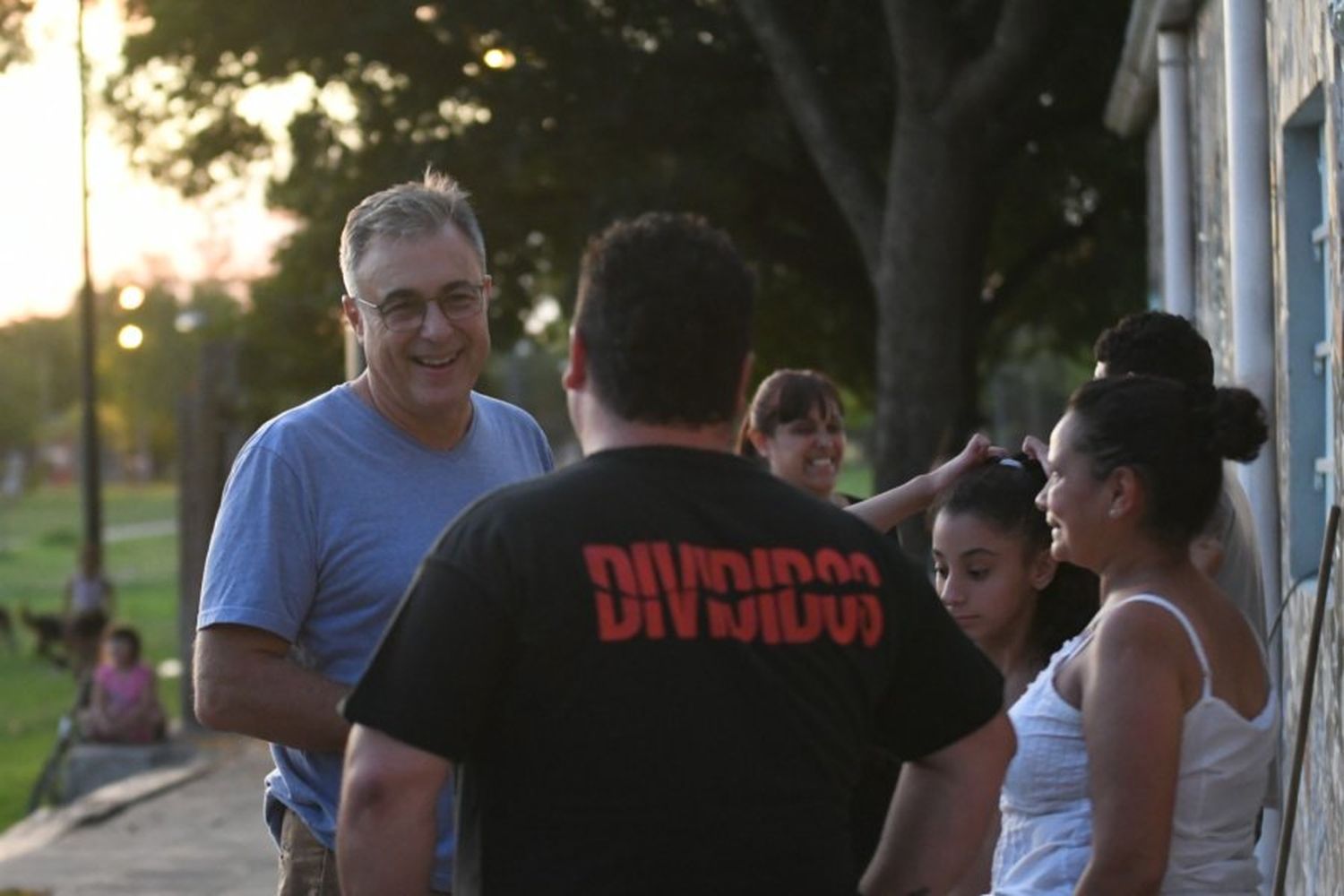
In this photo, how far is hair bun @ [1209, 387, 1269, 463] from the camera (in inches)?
139

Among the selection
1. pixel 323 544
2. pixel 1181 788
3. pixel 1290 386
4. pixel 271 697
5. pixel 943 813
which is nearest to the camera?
pixel 943 813

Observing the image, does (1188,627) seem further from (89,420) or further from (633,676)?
(89,420)

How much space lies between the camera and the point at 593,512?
2.70m

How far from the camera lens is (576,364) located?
281 cm

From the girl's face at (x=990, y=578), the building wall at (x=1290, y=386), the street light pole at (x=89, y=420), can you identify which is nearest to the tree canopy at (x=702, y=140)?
the street light pole at (x=89, y=420)

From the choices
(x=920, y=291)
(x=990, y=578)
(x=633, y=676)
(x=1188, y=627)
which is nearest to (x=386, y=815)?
(x=633, y=676)

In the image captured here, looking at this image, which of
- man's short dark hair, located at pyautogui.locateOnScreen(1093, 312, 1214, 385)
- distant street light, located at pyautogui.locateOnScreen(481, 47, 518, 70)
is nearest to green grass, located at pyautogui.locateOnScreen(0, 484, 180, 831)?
distant street light, located at pyautogui.locateOnScreen(481, 47, 518, 70)

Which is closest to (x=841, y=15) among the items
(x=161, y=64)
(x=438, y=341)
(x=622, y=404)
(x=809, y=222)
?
(x=809, y=222)

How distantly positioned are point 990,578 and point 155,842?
9.33 metres

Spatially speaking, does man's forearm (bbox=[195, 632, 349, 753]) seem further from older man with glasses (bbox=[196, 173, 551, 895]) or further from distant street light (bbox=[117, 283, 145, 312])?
distant street light (bbox=[117, 283, 145, 312])

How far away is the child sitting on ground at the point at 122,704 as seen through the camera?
18.0 metres

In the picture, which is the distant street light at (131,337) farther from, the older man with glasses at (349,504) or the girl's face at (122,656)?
the older man with glasses at (349,504)

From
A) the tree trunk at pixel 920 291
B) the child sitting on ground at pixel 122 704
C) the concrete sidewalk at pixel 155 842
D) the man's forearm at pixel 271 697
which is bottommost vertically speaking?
the concrete sidewalk at pixel 155 842

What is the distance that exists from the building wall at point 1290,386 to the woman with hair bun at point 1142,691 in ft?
7.09
